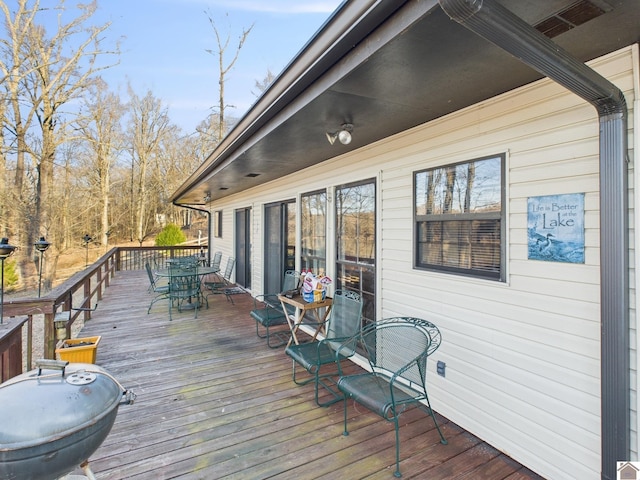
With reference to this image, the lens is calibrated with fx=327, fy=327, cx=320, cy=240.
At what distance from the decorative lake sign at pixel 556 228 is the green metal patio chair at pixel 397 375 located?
3.03 feet

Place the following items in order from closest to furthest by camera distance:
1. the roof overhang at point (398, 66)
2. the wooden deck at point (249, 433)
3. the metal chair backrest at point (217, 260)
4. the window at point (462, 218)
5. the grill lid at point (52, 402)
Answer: the grill lid at point (52, 402)
the roof overhang at point (398, 66)
the wooden deck at point (249, 433)
the window at point (462, 218)
the metal chair backrest at point (217, 260)

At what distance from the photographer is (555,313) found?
1.96m

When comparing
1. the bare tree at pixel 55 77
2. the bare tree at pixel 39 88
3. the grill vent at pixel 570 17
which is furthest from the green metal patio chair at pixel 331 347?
the bare tree at pixel 55 77

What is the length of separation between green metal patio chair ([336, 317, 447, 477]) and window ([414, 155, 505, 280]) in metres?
0.57

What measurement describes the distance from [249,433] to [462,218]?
2275mm

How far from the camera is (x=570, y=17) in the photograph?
1.41m

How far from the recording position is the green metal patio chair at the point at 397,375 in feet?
7.03

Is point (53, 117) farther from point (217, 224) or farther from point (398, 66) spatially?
point (398, 66)

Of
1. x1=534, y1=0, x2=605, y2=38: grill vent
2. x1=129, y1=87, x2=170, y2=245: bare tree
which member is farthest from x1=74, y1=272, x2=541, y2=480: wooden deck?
x1=129, y1=87, x2=170, y2=245: bare tree

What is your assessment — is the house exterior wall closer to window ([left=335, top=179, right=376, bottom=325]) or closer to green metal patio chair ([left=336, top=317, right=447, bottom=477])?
green metal patio chair ([left=336, top=317, right=447, bottom=477])

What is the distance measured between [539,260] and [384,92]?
4.72 ft

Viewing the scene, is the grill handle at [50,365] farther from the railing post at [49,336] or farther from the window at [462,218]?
the window at [462,218]

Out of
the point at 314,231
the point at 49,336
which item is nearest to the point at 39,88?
the point at 49,336

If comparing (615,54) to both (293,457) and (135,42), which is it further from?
(135,42)
